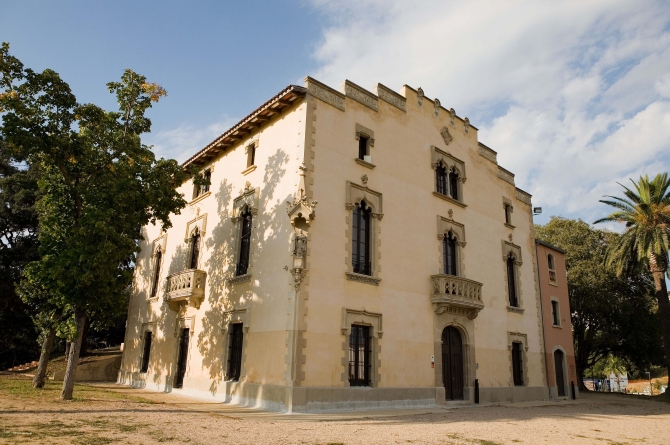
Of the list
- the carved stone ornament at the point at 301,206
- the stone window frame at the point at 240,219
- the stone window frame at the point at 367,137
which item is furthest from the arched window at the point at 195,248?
the stone window frame at the point at 367,137

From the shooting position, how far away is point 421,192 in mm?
21969

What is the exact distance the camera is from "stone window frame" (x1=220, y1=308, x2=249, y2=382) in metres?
18.2

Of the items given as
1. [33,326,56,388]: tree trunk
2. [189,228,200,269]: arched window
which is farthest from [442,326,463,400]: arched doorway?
[33,326,56,388]: tree trunk

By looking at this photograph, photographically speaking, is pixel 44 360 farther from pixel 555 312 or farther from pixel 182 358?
pixel 555 312

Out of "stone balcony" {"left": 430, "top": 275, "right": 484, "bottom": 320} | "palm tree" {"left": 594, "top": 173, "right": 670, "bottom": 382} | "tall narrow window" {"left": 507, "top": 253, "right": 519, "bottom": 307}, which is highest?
"palm tree" {"left": 594, "top": 173, "right": 670, "bottom": 382}

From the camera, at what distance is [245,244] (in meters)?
20.5

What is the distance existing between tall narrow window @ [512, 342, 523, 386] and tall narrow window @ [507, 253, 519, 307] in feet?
7.22

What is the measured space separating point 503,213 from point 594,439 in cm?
1653

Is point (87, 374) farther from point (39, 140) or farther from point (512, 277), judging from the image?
point (512, 277)

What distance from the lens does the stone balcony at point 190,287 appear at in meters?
21.5

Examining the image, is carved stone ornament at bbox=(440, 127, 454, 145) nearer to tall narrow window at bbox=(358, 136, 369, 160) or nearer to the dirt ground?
tall narrow window at bbox=(358, 136, 369, 160)

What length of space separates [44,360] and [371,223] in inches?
564

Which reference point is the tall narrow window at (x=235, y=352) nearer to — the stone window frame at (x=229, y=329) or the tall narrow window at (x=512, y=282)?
the stone window frame at (x=229, y=329)

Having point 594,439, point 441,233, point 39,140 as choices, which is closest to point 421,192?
point 441,233
